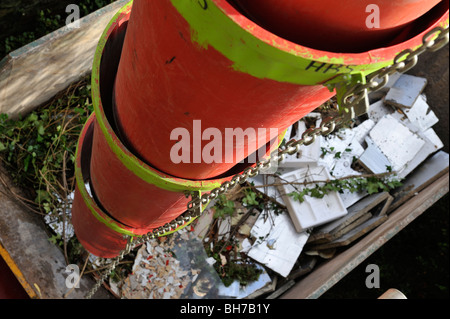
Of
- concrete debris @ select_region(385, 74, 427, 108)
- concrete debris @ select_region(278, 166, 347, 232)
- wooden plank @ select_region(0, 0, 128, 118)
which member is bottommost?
concrete debris @ select_region(278, 166, 347, 232)

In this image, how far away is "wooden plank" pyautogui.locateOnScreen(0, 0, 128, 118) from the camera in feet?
9.78

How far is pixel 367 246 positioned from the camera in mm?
3152

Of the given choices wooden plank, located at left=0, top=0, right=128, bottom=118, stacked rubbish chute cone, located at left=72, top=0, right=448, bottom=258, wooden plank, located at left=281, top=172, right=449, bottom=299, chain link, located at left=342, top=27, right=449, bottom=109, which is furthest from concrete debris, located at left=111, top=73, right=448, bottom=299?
chain link, located at left=342, top=27, right=449, bottom=109

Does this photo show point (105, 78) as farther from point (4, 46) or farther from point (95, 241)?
point (4, 46)

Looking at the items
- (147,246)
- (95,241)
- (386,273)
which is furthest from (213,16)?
(386,273)

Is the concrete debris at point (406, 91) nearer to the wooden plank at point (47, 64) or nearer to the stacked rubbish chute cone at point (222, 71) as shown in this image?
the wooden plank at point (47, 64)

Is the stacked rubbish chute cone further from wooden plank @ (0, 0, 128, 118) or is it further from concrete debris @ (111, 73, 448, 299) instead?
concrete debris @ (111, 73, 448, 299)

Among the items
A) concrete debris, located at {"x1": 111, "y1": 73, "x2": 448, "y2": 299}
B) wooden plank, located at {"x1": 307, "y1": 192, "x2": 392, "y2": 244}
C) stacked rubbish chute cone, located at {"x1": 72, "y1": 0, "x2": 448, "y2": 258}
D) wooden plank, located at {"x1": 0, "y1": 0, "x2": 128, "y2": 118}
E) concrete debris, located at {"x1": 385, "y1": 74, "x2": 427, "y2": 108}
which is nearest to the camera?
stacked rubbish chute cone, located at {"x1": 72, "y1": 0, "x2": 448, "y2": 258}

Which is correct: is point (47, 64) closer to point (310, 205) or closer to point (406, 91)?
point (310, 205)

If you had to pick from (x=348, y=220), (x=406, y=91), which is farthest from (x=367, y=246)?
(x=406, y=91)

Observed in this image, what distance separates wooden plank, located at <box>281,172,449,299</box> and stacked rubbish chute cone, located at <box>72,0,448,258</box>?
169 cm

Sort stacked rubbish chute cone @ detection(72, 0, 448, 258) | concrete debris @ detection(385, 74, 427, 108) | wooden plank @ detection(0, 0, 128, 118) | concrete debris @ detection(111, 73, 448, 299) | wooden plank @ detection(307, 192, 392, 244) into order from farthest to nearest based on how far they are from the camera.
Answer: concrete debris @ detection(385, 74, 427, 108)
wooden plank @ detection(307, 192, 392, 244)
concrete debris @ detection(111, 73, 448, 299)
wooden plank @ detection(0, 0, 128, 118)
stacked rubbish chute cone @ detection(72, 0, 448, 258)

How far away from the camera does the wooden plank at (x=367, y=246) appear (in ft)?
9.84

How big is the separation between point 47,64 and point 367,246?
9.09ft
